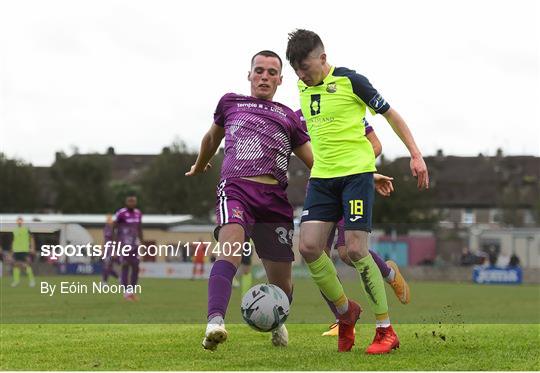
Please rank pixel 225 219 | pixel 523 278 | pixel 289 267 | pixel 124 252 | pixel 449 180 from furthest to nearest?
1. pixel 449 180
2. pixel 523 278
3. pixel 124 252
4. pixel 289 267
5. pixel 225 219

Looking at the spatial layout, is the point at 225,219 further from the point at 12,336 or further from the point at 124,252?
the point at 124,252

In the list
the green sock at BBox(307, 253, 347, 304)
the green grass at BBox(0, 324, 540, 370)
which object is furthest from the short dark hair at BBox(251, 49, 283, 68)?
the green grass at BBox(0, 324, 540, 370)

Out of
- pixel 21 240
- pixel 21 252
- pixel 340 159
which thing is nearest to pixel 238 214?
pixel 340 159

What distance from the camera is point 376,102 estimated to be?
831cm

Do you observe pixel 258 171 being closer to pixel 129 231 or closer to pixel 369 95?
pixel 369 95

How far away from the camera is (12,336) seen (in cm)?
1045

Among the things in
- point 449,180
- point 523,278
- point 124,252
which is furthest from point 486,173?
point 124,252

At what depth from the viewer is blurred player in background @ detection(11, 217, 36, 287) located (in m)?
31.0

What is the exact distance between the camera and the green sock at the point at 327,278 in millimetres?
8550

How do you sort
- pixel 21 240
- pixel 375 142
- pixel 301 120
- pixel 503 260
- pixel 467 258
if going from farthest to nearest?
pixel 503 260, pixel 467 258, pixel 21 240, pixel 301 120, pixel 375 142

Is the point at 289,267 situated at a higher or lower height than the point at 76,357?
higher

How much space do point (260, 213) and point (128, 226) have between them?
46.0 ft

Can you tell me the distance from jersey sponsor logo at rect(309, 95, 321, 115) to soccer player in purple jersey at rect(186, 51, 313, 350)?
14.9 inches

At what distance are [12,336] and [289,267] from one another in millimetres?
3291
